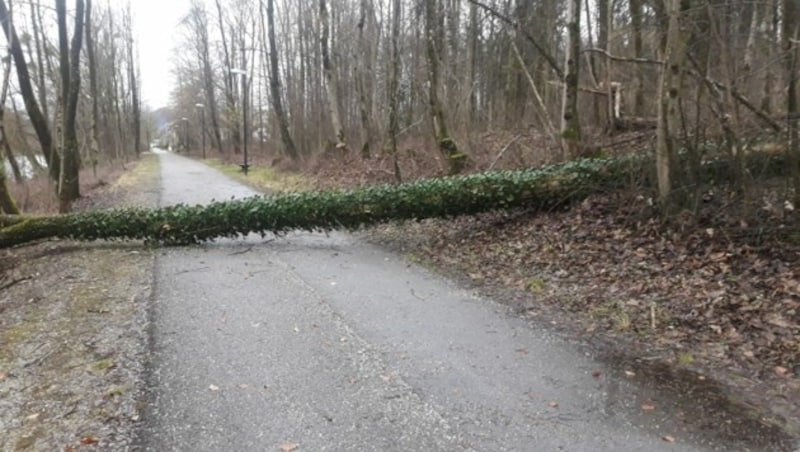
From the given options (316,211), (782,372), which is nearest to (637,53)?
(316,211)

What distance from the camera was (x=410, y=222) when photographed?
34.9ft

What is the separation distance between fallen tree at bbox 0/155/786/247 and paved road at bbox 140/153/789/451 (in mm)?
2675

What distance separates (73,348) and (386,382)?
2.94m

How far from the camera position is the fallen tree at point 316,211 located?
9.07 m

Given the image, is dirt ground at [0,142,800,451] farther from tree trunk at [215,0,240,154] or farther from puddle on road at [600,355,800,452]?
tree trunk at [215,0,240,154]

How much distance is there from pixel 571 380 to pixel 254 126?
4557 centimetres

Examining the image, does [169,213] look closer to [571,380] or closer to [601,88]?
[571,380]

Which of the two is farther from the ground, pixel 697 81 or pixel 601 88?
pixel 601 88

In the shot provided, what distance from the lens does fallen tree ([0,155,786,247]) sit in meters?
9.07

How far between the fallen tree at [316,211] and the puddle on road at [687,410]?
4849 millimetres

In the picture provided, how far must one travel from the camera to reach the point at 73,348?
16.5 ft

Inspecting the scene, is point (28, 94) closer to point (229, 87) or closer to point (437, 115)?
point (437, 115)

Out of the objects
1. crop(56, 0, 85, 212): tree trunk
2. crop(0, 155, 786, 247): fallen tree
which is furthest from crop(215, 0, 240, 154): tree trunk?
crop(0, 155, 786, 247): fallen tree

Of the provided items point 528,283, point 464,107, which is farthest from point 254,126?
point 528,283
